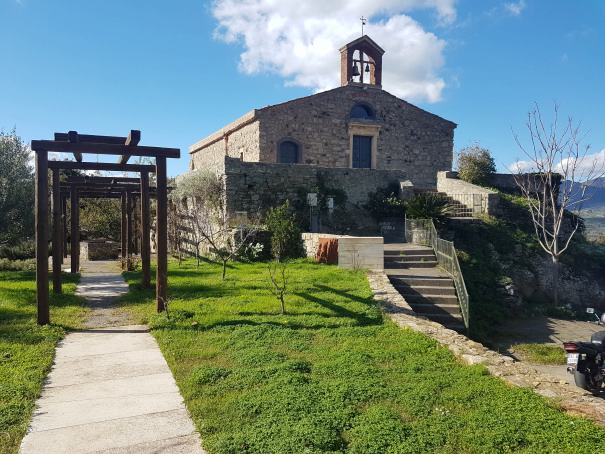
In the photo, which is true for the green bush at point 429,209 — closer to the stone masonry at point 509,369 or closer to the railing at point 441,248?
the railing at point 441,248

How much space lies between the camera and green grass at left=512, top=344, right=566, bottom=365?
8.34m

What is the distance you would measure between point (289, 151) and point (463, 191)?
8485mm

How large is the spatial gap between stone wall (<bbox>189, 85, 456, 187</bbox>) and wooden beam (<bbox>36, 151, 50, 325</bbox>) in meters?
14.4

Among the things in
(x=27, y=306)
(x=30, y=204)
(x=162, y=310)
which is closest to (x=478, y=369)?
(x=162, y=310)

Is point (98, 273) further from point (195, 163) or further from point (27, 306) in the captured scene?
point (195, 163)

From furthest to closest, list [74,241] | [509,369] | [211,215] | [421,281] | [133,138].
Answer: [211,215], [74,241], [421,281], [133,138], [509,369]

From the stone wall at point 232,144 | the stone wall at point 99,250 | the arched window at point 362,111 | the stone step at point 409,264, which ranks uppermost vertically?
the arched window at point 362,111

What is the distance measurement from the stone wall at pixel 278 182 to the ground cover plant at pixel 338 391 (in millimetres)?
8543

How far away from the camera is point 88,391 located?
4.68m

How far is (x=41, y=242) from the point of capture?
7203mm

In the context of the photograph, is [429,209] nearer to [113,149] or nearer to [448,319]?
[448,319]

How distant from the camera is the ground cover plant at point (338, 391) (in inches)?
142

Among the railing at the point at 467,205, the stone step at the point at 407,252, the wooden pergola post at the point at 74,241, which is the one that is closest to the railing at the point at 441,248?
the stone step at the point at 407,252

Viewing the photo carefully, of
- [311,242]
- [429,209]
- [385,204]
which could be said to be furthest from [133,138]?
[385,204]
